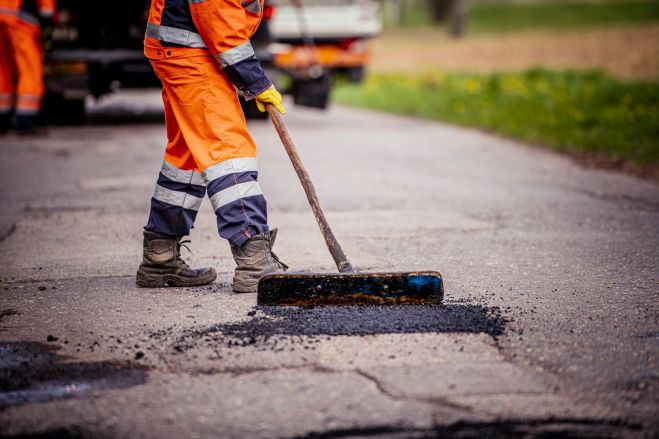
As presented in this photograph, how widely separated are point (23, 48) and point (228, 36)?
6941 millimetres

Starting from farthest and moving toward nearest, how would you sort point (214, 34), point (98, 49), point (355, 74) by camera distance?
1. point (355, 74)
2. point (98, 49)
3. point (214, 34)

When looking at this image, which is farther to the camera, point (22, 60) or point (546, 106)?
point (546, 106)

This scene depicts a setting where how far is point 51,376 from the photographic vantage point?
11.0 ft

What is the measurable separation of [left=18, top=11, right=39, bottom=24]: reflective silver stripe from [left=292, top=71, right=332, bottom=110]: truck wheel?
333cm

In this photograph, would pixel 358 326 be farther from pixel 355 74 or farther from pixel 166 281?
pixel 355 74

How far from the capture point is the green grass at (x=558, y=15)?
48469 mm

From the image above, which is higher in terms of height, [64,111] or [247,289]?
[247,289]

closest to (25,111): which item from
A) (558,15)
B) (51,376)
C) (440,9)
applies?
(51,376)

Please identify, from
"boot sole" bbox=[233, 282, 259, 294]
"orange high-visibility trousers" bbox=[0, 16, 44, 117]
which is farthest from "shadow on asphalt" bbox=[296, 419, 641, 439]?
"orange high-visibility trousers" bbox=[0, 16, 44, 117]

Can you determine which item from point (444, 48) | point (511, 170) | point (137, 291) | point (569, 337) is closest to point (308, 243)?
point (137, 291)

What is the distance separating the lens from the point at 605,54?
28047 mm

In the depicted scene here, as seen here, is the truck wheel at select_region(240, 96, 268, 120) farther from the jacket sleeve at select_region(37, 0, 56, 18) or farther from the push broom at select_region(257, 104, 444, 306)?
the push broom at select_region(257, 104, 444, 306)

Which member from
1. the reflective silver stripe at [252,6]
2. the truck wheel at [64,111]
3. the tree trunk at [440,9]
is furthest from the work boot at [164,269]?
the tree trunk at [440,9]

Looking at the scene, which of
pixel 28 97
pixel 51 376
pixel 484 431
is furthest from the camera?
pixel 28 97
